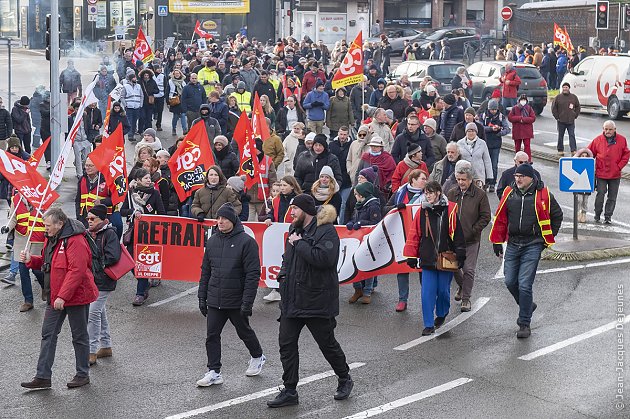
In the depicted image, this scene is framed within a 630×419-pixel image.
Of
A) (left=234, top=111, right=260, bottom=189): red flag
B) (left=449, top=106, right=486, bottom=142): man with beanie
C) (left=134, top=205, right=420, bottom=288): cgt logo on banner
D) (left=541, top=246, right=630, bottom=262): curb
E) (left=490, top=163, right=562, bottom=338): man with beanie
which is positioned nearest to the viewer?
(left=490, top=163, right=562, bottom=338): man with beanie

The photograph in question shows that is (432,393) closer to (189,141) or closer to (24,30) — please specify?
(189,141)

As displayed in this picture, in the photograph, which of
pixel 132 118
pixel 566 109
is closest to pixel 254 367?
pixel 566 109

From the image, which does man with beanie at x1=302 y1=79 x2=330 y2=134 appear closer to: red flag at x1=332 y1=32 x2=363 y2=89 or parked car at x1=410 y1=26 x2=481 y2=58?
red flag at x1=332 y1=32 x2=363 y2=89

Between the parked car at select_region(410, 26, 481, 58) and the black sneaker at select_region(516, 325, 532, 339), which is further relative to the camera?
the parked car at select_region(410, 26, 481, 58)

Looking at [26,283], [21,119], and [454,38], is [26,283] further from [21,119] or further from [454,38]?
[454,38]

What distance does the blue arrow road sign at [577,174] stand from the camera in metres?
15.9

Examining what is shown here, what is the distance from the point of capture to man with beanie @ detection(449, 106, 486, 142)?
19388 mm

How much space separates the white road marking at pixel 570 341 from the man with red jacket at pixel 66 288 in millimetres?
3986

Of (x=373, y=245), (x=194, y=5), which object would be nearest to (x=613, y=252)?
(x=373, y=245)

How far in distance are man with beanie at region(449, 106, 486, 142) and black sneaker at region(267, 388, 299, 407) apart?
1006 centimetres

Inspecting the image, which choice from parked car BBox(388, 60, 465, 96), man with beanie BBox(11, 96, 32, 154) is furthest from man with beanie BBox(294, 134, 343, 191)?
parked car BBox(388, 60, 465, 96)

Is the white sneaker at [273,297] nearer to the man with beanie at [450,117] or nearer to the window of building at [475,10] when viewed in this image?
the man with beanie at [450,117]

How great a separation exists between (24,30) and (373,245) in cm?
4187

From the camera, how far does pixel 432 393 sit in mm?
10070
